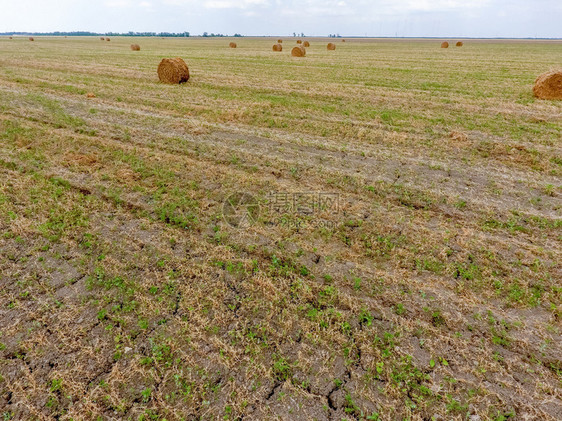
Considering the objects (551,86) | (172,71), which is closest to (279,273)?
(172,71)

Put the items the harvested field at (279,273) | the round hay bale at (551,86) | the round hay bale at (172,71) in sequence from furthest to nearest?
the round hay bale at (172,71)
the round hay bale at (551,86)
the harvested field at (279,273)

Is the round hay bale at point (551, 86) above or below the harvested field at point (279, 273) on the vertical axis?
above

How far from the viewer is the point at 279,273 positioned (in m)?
4.62

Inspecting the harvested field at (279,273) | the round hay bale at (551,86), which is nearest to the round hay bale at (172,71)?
the harvested field at (279,273)

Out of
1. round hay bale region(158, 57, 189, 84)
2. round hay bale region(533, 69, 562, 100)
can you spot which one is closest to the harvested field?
round hay bale region(533, 69, 562, 100)

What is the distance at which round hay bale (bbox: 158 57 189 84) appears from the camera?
1688 cm

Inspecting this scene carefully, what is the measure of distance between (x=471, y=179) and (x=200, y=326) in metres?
6.52

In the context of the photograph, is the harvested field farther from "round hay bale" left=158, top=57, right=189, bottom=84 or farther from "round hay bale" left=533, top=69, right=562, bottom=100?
"round hay bale" left=158, top=57, right=189, bottom=84

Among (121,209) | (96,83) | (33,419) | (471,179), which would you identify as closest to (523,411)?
(33,419)

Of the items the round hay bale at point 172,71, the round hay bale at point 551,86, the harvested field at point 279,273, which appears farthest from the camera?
the round hay bale at point 172,71

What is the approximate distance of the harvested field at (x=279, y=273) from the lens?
3.13 m

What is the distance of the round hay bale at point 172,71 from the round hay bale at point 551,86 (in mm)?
16666

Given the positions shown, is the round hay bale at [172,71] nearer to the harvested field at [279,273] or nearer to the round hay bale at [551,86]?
the harvested field at [279,273]

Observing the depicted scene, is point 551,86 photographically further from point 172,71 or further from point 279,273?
point 172,71
